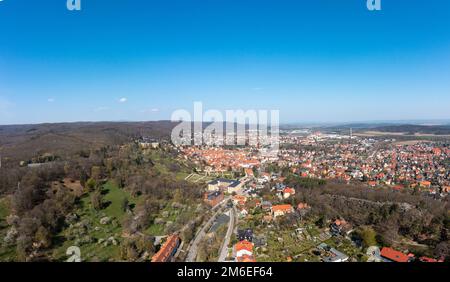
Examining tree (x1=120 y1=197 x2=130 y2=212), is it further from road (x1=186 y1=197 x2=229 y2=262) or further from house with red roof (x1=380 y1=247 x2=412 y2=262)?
house with red roof (x1=380 y1=247 x2=412 y2=262)

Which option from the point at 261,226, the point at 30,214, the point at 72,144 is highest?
the point at 72,144

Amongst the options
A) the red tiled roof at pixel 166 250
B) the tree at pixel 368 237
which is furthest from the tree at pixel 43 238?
the tree at pixel 368 237

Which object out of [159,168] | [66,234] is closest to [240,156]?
[159,168]

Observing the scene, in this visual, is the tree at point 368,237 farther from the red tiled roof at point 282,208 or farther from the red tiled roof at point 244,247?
the red tiled roof at point 244,247

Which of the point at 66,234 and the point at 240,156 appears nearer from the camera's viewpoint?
the point at 66,234

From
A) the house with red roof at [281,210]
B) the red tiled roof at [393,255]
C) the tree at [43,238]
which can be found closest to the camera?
the red tiled roof at [393,255]

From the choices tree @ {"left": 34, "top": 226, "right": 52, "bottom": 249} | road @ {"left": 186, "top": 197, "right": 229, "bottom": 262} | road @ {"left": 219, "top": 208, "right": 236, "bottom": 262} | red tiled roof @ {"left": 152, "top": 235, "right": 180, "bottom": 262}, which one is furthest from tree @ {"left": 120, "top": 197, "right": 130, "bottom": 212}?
road @ {"left": 219, "top": 208, "right": 236, "bottom": 262}

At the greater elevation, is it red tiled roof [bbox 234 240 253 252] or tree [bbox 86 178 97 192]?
tree [bbox 86 178 97 192]

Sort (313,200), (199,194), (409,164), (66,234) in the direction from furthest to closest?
1. (409,164)
2. (199,194)
3. (313,200)
4. (66,234)
